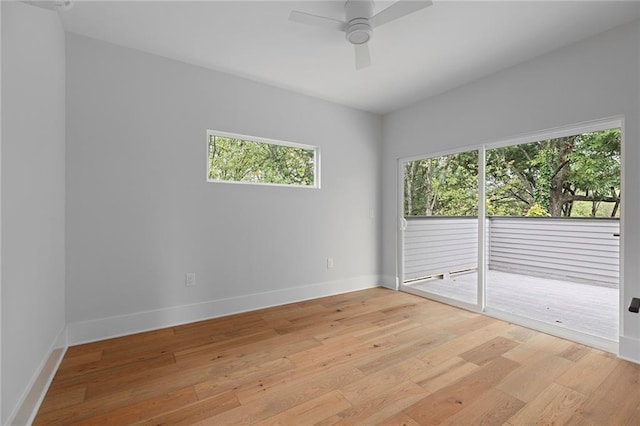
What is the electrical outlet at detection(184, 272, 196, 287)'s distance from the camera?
2.90 m

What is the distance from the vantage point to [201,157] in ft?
9.82

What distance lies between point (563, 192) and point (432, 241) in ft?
5.23

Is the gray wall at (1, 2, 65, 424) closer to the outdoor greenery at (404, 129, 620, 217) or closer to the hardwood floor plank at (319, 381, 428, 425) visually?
the hardwood floor plank at (319, 381, 428, 425)

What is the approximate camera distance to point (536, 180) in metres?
2.92

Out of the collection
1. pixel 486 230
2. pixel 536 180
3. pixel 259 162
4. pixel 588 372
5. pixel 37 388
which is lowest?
pixel 588 372

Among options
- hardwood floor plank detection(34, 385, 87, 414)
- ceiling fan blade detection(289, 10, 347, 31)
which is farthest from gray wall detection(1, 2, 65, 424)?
ceiling fan blade detection(289, 10, 347, 31)

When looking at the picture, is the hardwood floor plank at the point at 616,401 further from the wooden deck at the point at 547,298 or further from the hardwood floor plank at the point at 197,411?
the hardwood floor plank at the point at 197,411

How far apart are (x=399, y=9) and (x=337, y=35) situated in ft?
2.19

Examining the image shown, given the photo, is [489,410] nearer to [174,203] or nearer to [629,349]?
[629,349]

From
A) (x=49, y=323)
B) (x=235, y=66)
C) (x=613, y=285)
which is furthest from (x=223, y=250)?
(x=613, y=285)

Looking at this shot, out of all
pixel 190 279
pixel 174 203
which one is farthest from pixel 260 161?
pixel 190 279

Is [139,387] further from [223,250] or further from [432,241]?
[432,241]

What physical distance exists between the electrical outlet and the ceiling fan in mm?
2416

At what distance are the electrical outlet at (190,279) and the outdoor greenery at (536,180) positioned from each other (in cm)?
297
